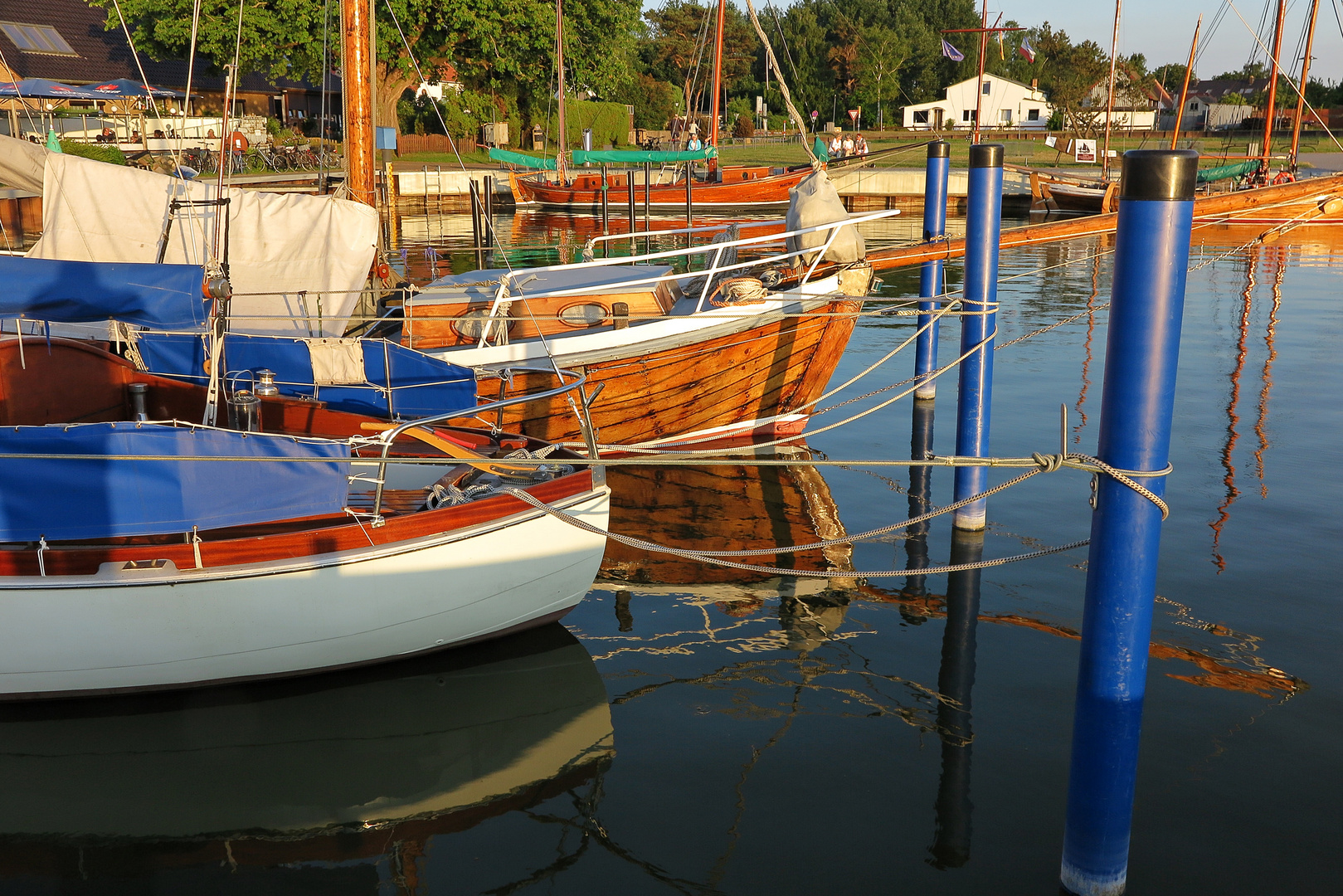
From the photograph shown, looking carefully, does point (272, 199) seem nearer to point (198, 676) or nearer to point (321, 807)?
point (198, 676)

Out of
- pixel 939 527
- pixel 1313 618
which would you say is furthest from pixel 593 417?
pixel 1313 618

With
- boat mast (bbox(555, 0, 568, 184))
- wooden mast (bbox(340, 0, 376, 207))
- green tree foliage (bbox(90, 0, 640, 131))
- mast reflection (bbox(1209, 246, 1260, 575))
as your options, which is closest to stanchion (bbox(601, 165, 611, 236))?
wooden mast (bbox(340, 0, 376, 207))

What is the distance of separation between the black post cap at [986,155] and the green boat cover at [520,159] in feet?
100

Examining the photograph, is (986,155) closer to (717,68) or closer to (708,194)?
(717,68)

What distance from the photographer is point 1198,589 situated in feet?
24.7

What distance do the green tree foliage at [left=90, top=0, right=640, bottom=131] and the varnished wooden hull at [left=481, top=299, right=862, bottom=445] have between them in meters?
28.9

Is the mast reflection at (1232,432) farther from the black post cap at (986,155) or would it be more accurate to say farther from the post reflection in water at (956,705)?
the black post cap at (986,155)

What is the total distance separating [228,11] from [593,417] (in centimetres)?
3429

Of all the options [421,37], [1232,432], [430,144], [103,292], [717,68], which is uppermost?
[421,37]

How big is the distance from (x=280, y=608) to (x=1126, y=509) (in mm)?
4443

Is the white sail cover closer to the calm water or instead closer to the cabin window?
the calm water

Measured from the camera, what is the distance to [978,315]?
313 inches

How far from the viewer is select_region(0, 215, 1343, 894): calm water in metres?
4.72

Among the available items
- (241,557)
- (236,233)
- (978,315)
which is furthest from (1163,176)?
(236,233)
